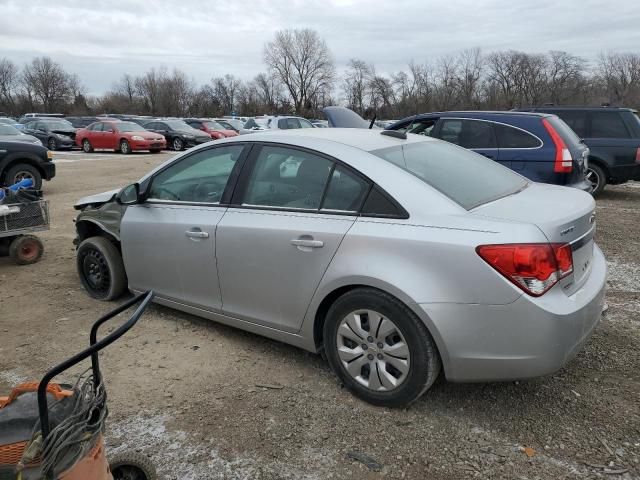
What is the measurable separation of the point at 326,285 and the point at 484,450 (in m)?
1.18

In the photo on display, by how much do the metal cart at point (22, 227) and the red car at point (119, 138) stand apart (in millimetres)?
16443

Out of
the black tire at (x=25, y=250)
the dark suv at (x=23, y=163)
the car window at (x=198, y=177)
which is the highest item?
the car window at (x=198, y=177)

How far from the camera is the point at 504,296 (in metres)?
2.51

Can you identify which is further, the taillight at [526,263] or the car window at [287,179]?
the car window at [287,179]

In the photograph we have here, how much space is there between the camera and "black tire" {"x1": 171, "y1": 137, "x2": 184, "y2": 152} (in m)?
24.2

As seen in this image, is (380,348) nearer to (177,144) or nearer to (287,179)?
(287,179)

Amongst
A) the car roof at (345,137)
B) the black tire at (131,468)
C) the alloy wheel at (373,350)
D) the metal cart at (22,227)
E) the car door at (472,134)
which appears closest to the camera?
the black tire at (131,468)

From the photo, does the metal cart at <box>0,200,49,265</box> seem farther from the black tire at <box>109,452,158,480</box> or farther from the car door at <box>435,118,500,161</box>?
the car door at <box>435,118,500,161</box>

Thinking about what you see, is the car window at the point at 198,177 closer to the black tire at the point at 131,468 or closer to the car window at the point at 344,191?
the car window at the point at 344,191

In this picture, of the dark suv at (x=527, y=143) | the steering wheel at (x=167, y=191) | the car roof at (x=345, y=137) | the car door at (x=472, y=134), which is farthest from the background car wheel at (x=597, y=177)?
the steering wheel at (x=167, y=191)

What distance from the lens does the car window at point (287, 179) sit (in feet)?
10.6

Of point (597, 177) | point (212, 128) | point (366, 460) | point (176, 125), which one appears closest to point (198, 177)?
point (366, 460)

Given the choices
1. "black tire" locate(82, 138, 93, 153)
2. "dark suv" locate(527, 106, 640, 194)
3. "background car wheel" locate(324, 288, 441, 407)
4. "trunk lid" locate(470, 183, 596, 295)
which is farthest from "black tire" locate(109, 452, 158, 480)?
"black tire" locate(82, 138, 93, 153)

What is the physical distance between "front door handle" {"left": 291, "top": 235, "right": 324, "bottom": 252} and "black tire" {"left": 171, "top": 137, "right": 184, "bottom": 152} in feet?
73.6
